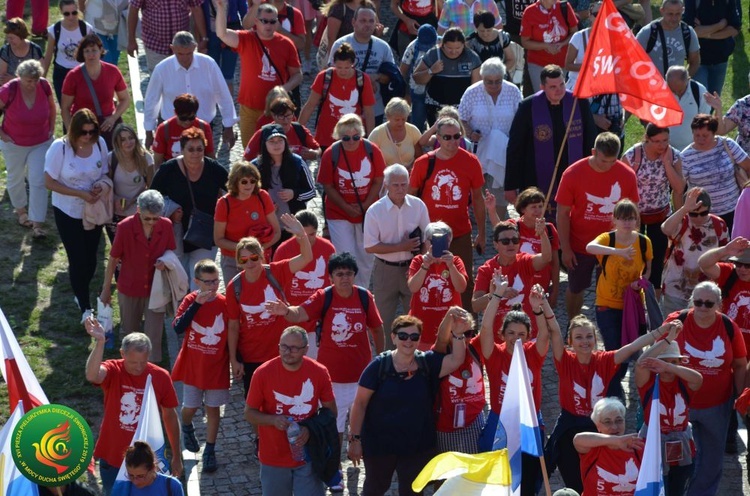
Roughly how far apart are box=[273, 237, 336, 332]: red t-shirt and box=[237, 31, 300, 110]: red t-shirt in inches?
145

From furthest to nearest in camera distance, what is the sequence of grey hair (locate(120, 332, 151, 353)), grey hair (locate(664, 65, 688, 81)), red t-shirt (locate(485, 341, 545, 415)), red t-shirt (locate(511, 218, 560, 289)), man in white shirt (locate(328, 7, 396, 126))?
man in white shirt (locate(328, 7, 396, 126)) < grey hair (locate(664, 65, 688, 81)) < red t-shirt (locate(511, 218, 560, 289)) < red t-shirt (locate(485, 341, 545, 415)) < grey hair (locate(120, 332, 151, 353))

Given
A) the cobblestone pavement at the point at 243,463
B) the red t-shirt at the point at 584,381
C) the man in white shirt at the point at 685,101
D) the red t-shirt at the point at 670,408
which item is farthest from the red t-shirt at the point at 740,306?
the man in white shirt at the point at 685,101

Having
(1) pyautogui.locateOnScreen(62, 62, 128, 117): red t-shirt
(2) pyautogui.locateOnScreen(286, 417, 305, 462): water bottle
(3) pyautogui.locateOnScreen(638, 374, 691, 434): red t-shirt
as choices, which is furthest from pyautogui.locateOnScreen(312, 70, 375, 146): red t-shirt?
(3) pyautogui.locateOnScreen(638, 374, 691, 434): red t-shirt

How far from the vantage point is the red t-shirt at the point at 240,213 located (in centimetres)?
1284

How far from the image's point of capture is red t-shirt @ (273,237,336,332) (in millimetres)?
12258

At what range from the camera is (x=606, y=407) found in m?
10.1

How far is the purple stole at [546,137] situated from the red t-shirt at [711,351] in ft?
9.85

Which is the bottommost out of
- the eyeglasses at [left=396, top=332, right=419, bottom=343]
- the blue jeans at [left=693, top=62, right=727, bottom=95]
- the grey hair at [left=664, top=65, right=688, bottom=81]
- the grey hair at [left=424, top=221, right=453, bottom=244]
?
the eyeglasses at [left=396, top=332, right=419, bottom=343]

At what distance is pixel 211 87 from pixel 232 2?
291 centimetres

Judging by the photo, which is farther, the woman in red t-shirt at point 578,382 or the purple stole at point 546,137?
the purple stole at point 546,137

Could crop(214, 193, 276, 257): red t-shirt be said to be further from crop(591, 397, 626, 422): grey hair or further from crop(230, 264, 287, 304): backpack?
crop(591, 397, 626, 422): grey hair

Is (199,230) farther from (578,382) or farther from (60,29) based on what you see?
(60,29)

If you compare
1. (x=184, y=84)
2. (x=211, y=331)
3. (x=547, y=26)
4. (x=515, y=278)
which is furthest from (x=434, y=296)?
(x=547, y=26)

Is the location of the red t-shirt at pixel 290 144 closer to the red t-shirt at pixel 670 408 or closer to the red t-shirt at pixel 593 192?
the red t-shirt at pixel 593 192
